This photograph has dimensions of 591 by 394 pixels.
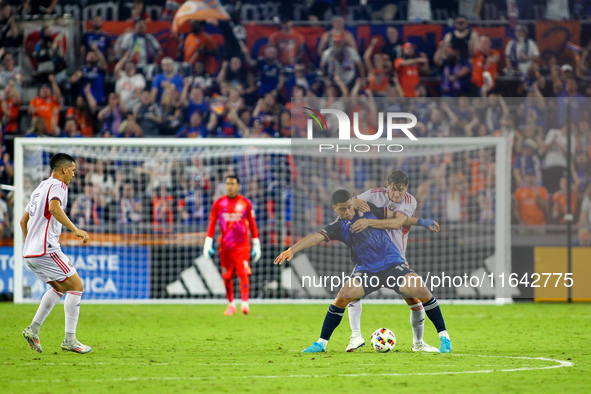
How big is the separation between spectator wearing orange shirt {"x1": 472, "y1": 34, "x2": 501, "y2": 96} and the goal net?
4.75m

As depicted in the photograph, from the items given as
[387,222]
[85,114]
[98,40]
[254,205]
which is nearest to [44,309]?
[387,222]

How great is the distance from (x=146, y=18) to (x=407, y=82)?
6.88 m

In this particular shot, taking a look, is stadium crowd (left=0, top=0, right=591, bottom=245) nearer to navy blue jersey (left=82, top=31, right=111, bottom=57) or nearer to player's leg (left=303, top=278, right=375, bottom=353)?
navy blue jersey (left=82, top=31, right=111, bottom=57)

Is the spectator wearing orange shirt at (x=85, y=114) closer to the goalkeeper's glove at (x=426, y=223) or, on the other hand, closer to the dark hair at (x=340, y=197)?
the dark hair at (x=340, y=197)

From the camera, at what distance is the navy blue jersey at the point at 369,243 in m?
8.62

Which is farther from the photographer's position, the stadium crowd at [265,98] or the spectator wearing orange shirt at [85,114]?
the spectator wearing orange shirt at [85,114]

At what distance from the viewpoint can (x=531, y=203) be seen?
16312 millimetres

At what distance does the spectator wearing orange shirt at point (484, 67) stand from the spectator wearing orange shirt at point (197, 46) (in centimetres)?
639

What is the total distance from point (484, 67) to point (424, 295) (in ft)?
41.2

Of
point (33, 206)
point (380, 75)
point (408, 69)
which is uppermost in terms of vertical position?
point (408, 69)

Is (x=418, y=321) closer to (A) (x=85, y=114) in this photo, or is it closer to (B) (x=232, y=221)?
(B) (x=232, y=221)

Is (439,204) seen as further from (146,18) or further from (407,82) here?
(146,18)

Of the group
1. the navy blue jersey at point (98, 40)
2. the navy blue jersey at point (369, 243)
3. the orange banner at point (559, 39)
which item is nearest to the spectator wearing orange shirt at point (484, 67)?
the orange banner at point (559, 39)

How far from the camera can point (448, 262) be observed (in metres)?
15.0
